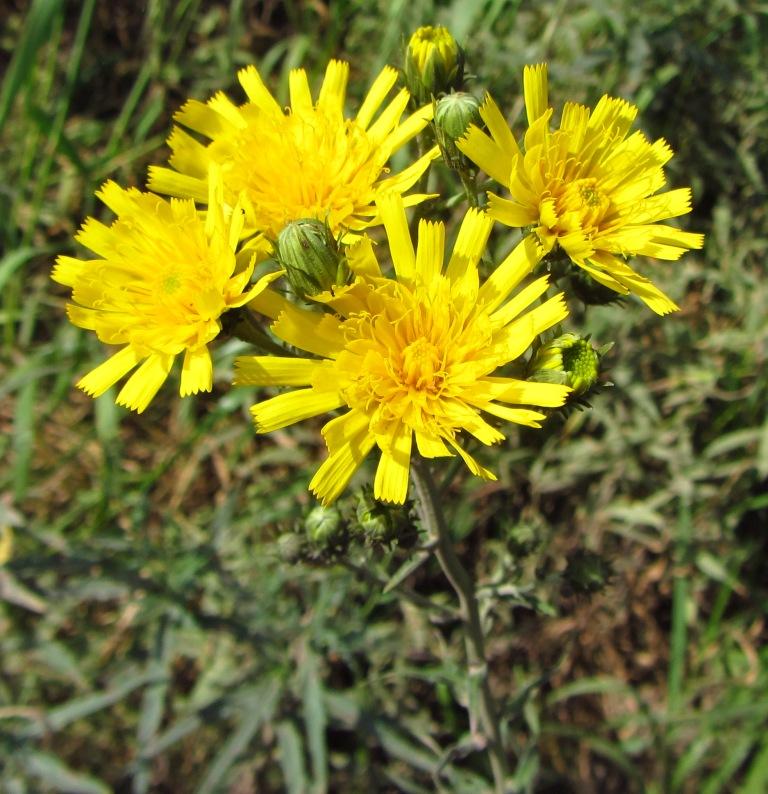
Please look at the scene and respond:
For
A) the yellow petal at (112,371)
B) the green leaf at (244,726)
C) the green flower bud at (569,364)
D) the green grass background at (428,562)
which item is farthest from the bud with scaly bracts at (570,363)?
the green leaf at (244,726)

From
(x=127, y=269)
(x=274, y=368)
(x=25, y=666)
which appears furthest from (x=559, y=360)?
(x=25, y=666)

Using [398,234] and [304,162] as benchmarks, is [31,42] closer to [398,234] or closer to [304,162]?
[304,162]

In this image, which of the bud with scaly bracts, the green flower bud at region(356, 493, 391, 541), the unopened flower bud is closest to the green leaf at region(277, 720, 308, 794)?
the green flower bud at region(356, 493, 391, 541)

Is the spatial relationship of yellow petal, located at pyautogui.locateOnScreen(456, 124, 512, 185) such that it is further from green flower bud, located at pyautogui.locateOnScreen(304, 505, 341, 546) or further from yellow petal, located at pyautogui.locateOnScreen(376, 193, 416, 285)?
green flower bud, located at pyautogui.locateOnScreen(304, 505, 341, 546)

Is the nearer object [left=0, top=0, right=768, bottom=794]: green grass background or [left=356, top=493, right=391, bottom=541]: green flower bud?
[left=356, top=493, right=391, bottom=541]: green flower bud

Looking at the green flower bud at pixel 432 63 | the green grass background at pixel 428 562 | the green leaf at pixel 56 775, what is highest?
the green flower bud at pixel 432 63

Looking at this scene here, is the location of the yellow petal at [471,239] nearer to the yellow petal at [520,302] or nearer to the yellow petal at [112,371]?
the yellow petal at [520,302]

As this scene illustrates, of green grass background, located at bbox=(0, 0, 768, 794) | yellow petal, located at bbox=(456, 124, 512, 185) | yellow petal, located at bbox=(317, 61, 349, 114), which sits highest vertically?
yellow petal, located at bbox=(317, 61, 349, 114)
